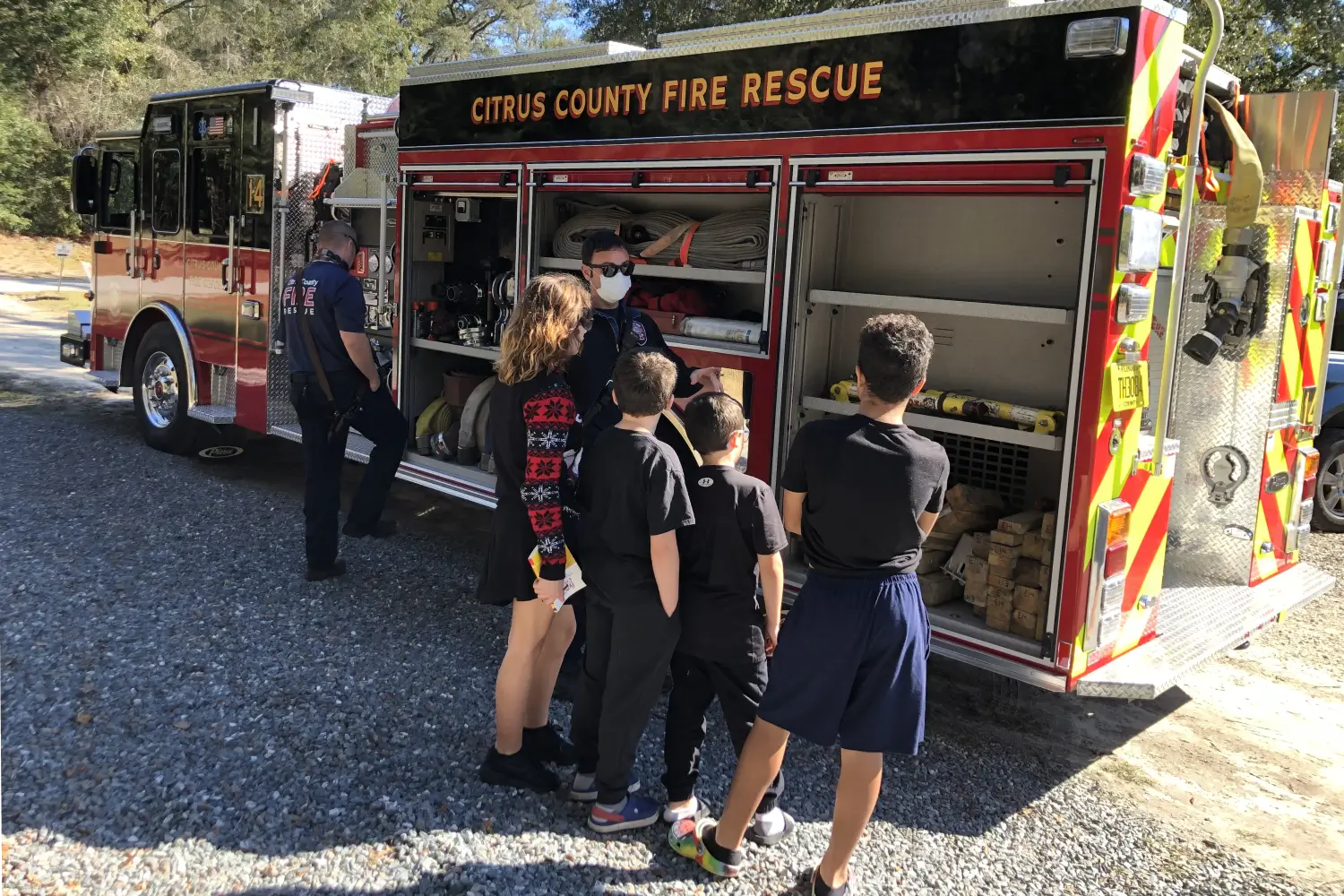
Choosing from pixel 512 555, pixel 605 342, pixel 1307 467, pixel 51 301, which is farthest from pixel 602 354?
pixel 51 301

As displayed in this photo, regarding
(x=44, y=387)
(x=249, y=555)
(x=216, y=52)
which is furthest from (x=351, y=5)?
(x=249, y=555)

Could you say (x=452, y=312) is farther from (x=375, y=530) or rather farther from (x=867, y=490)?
(x=867, y=490)

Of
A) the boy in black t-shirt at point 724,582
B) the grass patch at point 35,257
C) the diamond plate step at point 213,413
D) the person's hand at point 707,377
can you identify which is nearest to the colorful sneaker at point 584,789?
the boy in black t-shirt at point 724,582

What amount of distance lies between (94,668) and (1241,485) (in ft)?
15.6

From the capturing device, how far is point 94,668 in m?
4.30

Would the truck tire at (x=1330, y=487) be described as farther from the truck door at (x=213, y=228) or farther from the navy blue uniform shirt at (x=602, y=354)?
the truck door at (x=213, y=228)

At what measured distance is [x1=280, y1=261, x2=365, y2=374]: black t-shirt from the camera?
5465mm

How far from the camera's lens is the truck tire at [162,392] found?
311 inches

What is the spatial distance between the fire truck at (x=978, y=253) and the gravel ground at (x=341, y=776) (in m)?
0.55

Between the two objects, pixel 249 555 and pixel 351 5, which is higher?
pixel 351 5

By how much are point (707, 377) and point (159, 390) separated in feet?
17.4

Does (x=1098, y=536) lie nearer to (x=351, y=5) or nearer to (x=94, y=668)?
(x=94, y=668)

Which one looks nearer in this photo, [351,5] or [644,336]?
[644,336]

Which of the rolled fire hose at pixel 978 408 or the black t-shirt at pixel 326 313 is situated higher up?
the black t-shirt at pixel 326 313
